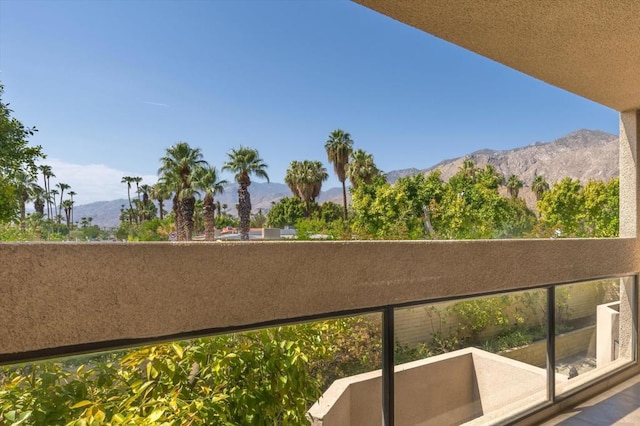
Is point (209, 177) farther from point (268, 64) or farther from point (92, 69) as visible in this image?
point (268, 64)

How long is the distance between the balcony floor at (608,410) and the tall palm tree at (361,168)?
93.9ft

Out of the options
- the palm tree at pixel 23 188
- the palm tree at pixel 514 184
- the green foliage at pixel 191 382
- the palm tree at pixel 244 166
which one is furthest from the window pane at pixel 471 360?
the palm tree at pixel 514 184

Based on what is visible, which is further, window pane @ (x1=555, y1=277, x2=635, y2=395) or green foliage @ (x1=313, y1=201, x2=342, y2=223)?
green foliage @ (x1=313, y1=201, x2=342, y2=223)

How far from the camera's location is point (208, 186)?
1061 inches

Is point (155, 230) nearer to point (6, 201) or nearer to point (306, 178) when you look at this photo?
point (306, 178)

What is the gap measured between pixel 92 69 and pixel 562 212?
144 ft

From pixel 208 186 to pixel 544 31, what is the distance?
26.0 meters

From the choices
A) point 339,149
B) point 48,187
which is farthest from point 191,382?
point 339,149

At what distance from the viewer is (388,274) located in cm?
241

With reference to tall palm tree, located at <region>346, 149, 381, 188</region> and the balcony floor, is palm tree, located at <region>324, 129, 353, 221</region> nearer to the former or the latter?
tall palm tree, located at <region>346, 149, 381, 188</region>

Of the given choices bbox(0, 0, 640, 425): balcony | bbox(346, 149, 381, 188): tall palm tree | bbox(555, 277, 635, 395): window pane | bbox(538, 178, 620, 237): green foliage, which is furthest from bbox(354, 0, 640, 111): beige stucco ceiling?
bbox(346, 149, 381, 188): tall palm tree

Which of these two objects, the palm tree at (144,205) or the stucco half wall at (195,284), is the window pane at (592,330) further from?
the palm tree at (144,205)

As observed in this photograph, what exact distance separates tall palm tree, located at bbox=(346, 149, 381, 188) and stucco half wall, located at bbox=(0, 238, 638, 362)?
98.4 ft

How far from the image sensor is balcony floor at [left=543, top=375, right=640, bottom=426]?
342cm
